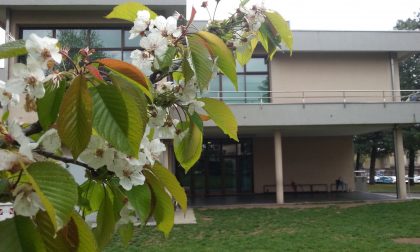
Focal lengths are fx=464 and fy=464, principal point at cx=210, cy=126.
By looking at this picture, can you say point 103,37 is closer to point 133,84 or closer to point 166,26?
point 166,26

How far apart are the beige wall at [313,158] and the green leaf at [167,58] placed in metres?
22.7

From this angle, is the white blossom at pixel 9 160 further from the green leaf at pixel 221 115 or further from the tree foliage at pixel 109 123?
the green leaf at pixel 221 115

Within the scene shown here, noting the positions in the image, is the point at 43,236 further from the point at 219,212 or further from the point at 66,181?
the point at 219,212

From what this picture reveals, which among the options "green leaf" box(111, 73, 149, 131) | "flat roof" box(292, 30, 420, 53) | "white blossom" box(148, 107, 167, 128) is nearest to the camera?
"green leaf" box(111, 73, 149, 131)

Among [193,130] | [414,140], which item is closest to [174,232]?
[193,130]

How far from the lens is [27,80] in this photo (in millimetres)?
843

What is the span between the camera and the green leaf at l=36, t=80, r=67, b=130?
90cm

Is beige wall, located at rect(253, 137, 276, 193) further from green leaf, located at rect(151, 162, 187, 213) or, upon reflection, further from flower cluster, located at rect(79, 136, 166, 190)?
flower cluster, located at rect(79, 136, 166, 190)

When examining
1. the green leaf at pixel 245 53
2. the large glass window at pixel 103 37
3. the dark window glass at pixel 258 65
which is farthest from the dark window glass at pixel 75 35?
the green leaf at pixel 245 53

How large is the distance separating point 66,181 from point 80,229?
199 millimetres

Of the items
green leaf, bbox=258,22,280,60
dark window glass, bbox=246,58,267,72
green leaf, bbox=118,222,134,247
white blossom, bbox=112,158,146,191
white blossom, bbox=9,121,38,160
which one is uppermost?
dark window glass, bbox=246,58,267,72

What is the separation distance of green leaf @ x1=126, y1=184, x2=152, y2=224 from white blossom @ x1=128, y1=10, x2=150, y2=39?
1.22ft

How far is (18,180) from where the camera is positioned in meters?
0.81

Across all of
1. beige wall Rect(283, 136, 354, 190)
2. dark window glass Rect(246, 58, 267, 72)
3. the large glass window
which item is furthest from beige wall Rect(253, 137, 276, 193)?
the large glass window
